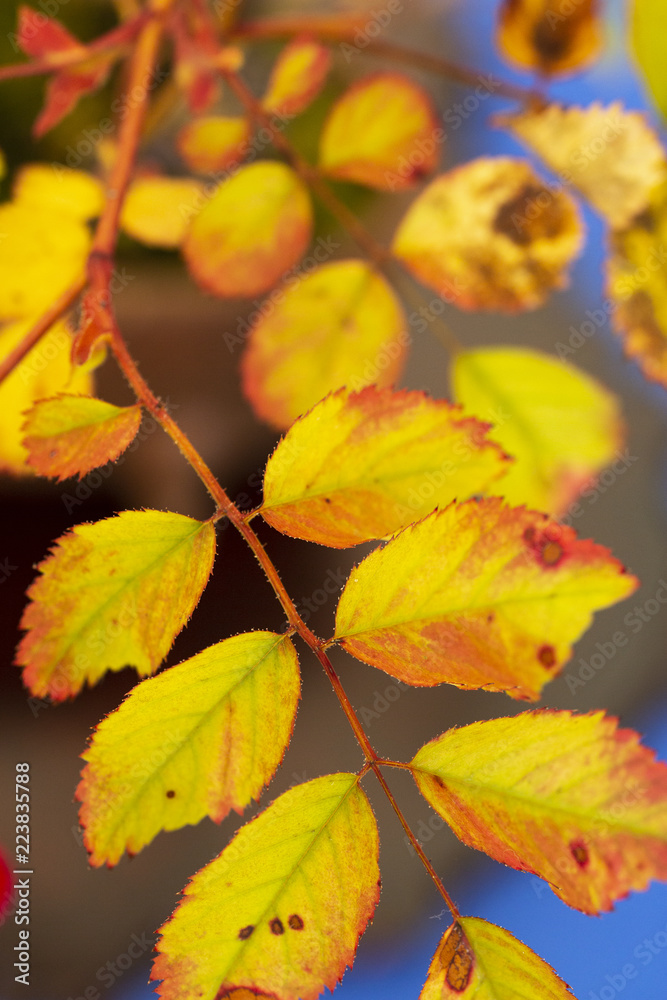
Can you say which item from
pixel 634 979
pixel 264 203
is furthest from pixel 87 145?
pixel 634 979

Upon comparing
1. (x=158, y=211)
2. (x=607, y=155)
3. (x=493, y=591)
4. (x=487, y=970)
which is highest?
(x=158, y=211)

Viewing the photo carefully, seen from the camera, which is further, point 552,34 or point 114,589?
point 552,34

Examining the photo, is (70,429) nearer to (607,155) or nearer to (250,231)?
(250,231)

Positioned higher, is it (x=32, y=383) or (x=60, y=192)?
(x=60, y=192)

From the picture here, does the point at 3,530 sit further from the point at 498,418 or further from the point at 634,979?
the point at 634,979

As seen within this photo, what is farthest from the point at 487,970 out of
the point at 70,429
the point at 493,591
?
the point at 70,429

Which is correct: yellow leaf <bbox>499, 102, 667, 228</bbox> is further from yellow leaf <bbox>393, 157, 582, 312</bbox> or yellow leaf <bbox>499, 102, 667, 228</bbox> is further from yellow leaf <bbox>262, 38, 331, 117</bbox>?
yellow leaf <bbox>262, 38, 331, 117</bbox>
